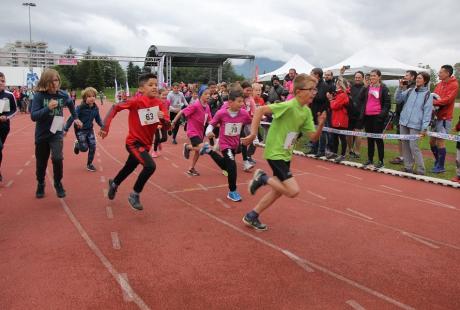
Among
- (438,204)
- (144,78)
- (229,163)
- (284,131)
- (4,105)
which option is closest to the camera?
(284,131)

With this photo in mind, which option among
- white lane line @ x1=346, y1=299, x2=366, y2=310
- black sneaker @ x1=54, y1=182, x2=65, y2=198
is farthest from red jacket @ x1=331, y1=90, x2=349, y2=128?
white lane line @ x1=346, y1=299, x2=366, y2=310

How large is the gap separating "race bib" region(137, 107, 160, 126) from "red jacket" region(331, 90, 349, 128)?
18.9ft

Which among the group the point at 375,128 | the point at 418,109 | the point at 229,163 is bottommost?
the point at 229,163

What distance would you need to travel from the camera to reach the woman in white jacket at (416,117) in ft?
26.1

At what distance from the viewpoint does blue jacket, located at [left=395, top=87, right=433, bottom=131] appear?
25.9 ft

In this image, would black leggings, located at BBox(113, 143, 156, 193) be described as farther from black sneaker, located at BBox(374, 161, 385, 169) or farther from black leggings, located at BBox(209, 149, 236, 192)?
black sneaker, located at BBox(374, 161, 385, 169)

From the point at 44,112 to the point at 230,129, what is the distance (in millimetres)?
2838

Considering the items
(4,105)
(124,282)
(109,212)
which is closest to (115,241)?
(124,282)

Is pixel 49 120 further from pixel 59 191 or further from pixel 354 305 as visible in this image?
pixel 354 305

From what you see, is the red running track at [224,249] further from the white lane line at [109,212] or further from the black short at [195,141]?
the black short at [195,141]

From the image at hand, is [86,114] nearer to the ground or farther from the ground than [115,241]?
farther from the ground

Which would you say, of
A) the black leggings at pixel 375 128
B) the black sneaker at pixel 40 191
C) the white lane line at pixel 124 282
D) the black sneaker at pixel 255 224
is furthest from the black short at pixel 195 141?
the white lane line at pixel 124 282

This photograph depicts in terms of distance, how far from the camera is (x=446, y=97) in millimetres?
8188

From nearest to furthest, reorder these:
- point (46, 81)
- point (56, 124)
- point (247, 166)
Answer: point (46, 81) < point (56, 124) < point (247, 166)
